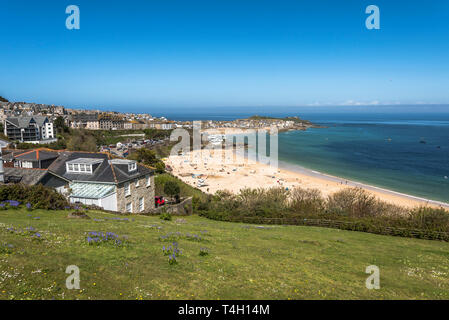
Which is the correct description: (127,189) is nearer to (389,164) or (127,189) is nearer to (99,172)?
(99,172)

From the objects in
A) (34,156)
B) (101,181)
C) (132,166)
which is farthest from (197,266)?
(34,156)

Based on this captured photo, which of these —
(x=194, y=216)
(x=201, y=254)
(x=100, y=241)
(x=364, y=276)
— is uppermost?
(x=100, y=241)

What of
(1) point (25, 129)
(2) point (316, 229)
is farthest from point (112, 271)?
(1) point (25, 129)

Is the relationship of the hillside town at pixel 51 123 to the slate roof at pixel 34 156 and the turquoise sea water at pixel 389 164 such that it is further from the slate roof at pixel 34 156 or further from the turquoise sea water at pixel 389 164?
the turquoise sea water at pixel 389 164
